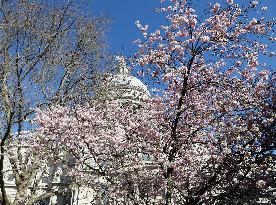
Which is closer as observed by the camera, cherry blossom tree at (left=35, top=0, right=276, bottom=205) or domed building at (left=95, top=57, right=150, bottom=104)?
cherry blossom tree at (left=35, top=0, right=276, bottom=205)

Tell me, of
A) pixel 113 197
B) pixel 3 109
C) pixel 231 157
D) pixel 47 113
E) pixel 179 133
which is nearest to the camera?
pixel 231 157

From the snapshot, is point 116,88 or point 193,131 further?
point 116,88

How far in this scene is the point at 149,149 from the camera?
34.9 feet

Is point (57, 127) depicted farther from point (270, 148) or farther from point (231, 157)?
point (270, 148)

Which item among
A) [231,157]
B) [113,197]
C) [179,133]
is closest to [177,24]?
[179,133]

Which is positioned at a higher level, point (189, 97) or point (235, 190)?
point (189, 97)

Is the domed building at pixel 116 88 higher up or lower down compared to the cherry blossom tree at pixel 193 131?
higher up

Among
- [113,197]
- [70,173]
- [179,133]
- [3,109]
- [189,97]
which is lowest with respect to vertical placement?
[113,197]

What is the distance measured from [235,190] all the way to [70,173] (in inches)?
210

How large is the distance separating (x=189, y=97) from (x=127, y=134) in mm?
2274

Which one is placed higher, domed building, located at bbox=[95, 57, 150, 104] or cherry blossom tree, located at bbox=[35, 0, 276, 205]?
domed building, located at bbox=[95, 57, 150, 104]

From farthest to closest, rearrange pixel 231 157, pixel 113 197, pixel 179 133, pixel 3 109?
pixel 3 109 < pixel 113 197 < pixel 179 133 < pixel 231 157

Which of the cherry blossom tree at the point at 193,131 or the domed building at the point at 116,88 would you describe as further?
the domed building at the point at 116,88

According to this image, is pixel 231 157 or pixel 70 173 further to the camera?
pixel 70 173
